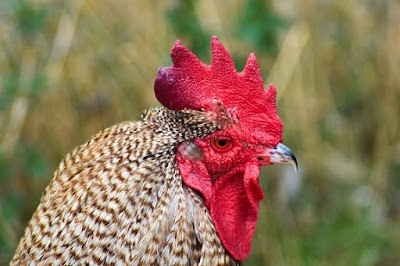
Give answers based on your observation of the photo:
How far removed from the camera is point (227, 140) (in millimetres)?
2373

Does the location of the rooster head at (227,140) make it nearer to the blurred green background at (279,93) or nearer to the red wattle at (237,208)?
the red wattle at (237,208)

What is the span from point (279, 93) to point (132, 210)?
3.11 meters

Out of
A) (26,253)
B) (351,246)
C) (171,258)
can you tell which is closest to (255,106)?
(171,258)

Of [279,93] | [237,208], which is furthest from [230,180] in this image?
[279,93]

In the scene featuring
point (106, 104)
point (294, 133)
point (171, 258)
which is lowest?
point (171, 258)

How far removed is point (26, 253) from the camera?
2.37 metres

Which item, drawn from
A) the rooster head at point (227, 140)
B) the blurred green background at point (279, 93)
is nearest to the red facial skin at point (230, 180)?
the rooster head at point (227, 140)

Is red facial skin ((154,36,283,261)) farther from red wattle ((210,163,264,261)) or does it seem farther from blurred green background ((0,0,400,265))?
blurred green background ((0,0,400,265))

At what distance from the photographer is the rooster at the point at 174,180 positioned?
219 centimetres

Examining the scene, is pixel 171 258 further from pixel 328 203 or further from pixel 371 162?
pixel 371 162

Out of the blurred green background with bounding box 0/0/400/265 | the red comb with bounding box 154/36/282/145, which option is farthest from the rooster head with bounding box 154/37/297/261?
the blurred green background with bounding box 0/0/400/265

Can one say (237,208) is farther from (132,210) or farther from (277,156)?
(132,210)

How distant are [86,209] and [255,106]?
820 mm

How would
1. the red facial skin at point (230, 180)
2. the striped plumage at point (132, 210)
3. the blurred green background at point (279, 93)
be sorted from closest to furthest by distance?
the striped plumage at point (132, 210) → the red facial skin at point (230, 180) → the blurred green background at point (279, 93)
